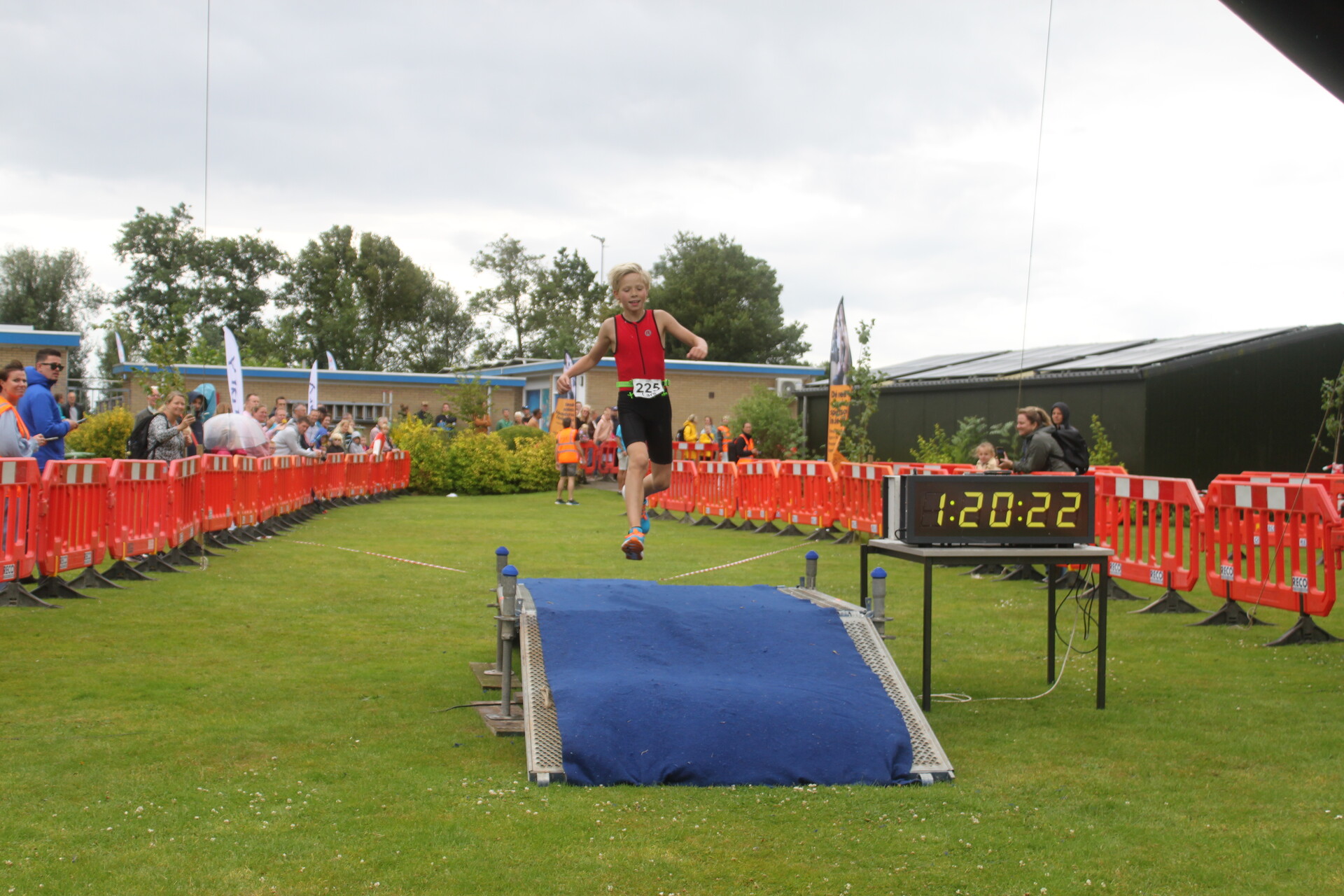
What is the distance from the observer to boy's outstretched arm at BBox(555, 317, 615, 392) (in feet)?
25.3

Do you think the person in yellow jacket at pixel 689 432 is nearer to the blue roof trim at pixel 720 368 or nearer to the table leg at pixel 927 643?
the blue roof trim at pixel 720 368

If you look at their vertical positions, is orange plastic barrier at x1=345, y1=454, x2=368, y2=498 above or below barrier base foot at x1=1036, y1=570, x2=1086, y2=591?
above

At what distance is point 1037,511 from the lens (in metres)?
7.34

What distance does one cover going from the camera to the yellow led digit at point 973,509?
286 inches

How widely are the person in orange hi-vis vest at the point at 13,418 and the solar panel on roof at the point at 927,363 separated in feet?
78.9

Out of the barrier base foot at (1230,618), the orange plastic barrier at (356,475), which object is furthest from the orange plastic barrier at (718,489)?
the barrier base foot at (1230,618)

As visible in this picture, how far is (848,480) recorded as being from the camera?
60.0 ft

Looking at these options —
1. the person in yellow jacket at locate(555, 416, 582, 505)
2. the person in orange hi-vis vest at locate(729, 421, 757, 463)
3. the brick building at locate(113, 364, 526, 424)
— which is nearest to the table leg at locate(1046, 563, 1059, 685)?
the person in orange hi-vis vest at locate(729, 421, 757, 463)

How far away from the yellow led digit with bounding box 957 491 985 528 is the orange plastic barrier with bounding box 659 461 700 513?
1584 cm

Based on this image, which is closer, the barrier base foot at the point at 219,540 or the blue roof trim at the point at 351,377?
the barrier base foot at the point at 219,540

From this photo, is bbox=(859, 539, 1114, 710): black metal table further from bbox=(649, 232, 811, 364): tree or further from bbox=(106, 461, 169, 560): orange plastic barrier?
bbox=(649, 232, 811, 364): tree

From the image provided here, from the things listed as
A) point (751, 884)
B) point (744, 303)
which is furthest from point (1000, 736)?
point (744, 303)

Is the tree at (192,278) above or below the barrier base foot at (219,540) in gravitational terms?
above

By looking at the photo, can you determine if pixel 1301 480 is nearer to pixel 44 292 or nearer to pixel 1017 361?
pixel 1017 361
